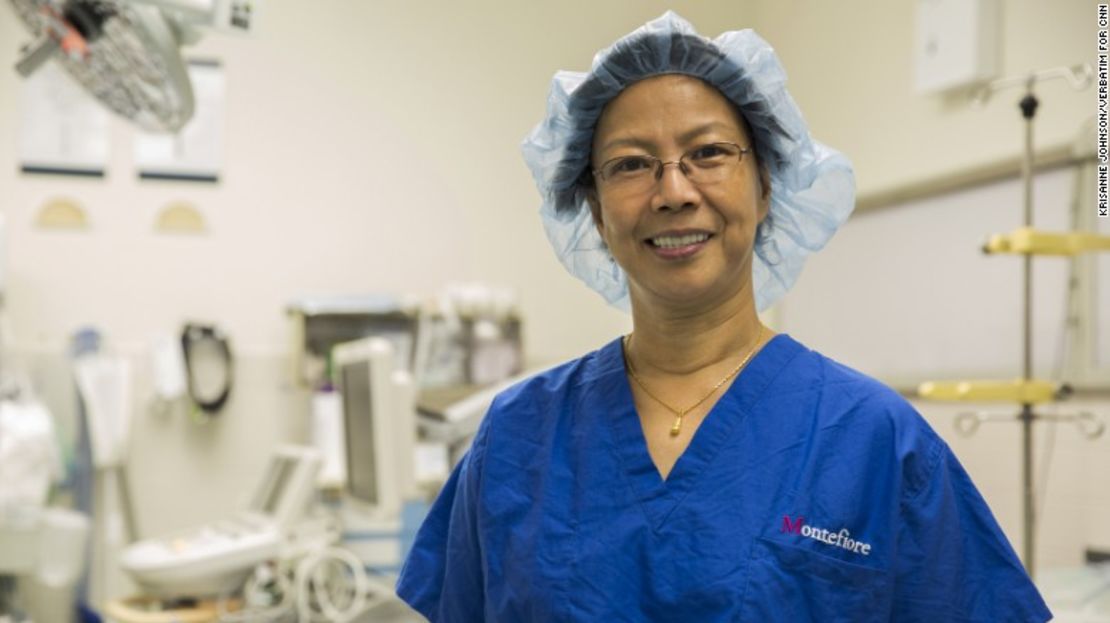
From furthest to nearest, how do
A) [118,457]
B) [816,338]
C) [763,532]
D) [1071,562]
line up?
[118,457] → [816,338] → [1071,562] → [763,532]

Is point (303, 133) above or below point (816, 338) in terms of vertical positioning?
above

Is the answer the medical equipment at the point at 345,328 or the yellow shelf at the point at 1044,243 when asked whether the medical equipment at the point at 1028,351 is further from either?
the medical equipment at the point at 345,328

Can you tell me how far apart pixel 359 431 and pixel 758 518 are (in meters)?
1.66

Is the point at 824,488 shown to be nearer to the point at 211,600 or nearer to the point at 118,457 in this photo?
the point at 211,600

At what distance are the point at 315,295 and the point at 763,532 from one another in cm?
320

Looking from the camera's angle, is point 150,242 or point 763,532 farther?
point 150,242

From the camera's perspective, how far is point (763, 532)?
958 millimetres

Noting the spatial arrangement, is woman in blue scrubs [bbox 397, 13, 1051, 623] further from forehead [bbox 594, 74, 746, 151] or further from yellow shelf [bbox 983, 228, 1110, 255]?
yellow shelf [bbox 983, 228, 1110, 255]

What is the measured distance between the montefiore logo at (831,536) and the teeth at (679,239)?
0.26m

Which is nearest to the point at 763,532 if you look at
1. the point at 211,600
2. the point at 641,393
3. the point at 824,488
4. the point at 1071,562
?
the point at 824,488

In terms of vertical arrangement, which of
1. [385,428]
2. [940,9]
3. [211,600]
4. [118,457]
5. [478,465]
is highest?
[940,9]

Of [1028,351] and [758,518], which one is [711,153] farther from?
[1028,351]

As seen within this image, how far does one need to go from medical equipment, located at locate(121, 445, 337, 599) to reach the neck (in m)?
1.94

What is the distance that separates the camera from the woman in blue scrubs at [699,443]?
96cm
